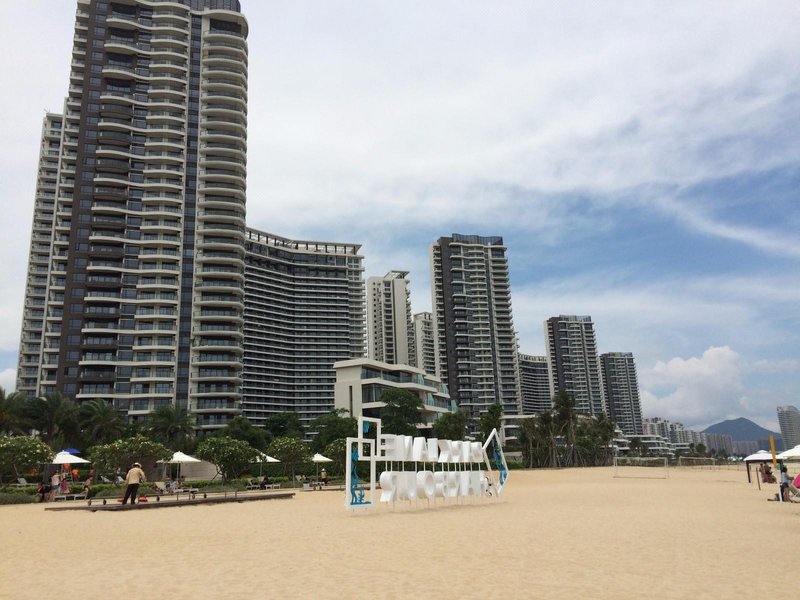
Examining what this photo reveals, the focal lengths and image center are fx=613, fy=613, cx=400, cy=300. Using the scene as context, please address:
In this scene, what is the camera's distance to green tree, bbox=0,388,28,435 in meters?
60.1

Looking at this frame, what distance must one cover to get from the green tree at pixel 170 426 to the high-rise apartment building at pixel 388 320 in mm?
101323

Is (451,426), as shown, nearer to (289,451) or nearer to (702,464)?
(289,451)

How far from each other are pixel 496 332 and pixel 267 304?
201 ft

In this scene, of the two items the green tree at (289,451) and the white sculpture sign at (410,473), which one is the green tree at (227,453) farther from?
the white sculpture sign at (410,473)

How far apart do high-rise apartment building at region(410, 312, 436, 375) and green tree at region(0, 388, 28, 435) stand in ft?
373

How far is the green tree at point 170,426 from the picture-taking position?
7075cm

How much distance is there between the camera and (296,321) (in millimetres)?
141500

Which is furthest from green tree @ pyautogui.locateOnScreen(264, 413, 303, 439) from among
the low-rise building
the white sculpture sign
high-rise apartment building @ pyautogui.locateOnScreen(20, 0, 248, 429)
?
the white sculpture sign

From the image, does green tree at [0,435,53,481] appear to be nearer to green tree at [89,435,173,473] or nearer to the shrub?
the shrub

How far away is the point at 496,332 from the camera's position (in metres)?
162

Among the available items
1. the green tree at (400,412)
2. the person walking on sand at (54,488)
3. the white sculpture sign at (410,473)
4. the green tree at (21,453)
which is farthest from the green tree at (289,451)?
the green tree at (400,412)

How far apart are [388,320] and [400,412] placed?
97.5 meters

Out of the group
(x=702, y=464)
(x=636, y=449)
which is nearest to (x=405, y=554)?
(x=702, y=464)

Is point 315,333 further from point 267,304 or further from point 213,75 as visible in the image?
point 213,75
